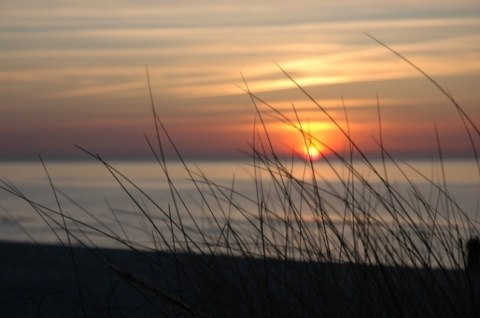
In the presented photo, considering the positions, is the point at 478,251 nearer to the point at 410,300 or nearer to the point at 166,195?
the point at 410,300

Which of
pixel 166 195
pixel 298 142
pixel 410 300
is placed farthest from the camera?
pixel 166 195

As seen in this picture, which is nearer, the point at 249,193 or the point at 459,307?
the point at 459,307

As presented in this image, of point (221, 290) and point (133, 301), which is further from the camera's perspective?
point (133, 301)

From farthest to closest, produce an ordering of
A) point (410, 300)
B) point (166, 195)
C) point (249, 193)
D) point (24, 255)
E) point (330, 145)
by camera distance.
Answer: point (249, 193)
point (166, 195)
point (24, 255)
point (330, 145)
point (410, 300)

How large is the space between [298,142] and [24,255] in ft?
9.46

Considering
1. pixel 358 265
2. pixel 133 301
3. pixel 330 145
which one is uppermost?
pixel 330 145

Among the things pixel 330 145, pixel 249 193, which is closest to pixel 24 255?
pixel 330 145

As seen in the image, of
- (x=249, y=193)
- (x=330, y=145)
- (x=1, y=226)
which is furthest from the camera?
(x=249, y=193)

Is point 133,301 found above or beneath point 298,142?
beneath

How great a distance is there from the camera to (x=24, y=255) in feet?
17.8

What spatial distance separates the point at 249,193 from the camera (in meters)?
15.6

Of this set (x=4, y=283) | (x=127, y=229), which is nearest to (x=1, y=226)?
(x=127, y=229)

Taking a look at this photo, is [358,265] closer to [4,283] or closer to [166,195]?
[4,283]

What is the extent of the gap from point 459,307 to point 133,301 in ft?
7.86
